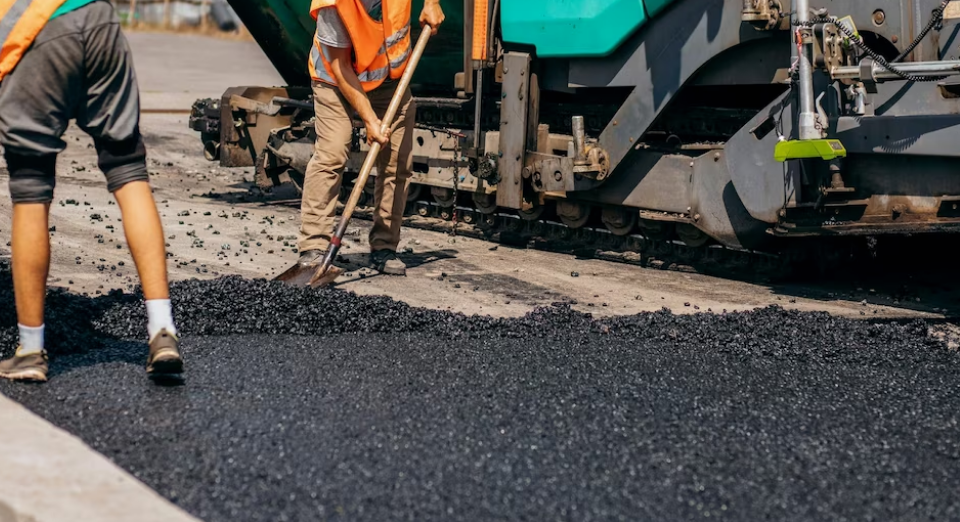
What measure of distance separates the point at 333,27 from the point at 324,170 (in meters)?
0.73

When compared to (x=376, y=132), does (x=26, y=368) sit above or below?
below

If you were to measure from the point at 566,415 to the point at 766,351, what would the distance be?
1.36 meters

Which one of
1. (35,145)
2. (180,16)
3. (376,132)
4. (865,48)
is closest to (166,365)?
(35,145)

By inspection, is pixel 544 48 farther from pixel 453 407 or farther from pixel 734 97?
pixel 453 407

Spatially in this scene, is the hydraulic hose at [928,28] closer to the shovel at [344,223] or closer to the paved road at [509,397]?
the paved road at [509,397]

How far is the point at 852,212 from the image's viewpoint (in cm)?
605

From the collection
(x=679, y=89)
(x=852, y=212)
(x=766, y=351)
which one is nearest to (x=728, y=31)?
(x=679, y=89)

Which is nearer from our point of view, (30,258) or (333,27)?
(30,258)

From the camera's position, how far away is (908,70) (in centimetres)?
548

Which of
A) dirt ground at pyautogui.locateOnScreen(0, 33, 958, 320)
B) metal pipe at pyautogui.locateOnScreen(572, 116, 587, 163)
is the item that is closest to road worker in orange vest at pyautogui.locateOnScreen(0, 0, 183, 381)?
dirt ground at pyautogui.locateOnScreen(0, 33, 958, 320)

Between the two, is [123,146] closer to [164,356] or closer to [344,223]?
[164,356]

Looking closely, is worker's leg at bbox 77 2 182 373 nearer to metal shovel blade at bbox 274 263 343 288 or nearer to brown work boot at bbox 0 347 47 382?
brown work boot at bbox 0 347 47 382

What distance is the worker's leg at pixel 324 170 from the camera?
21.1ft

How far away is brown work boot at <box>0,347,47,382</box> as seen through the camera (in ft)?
13.5
